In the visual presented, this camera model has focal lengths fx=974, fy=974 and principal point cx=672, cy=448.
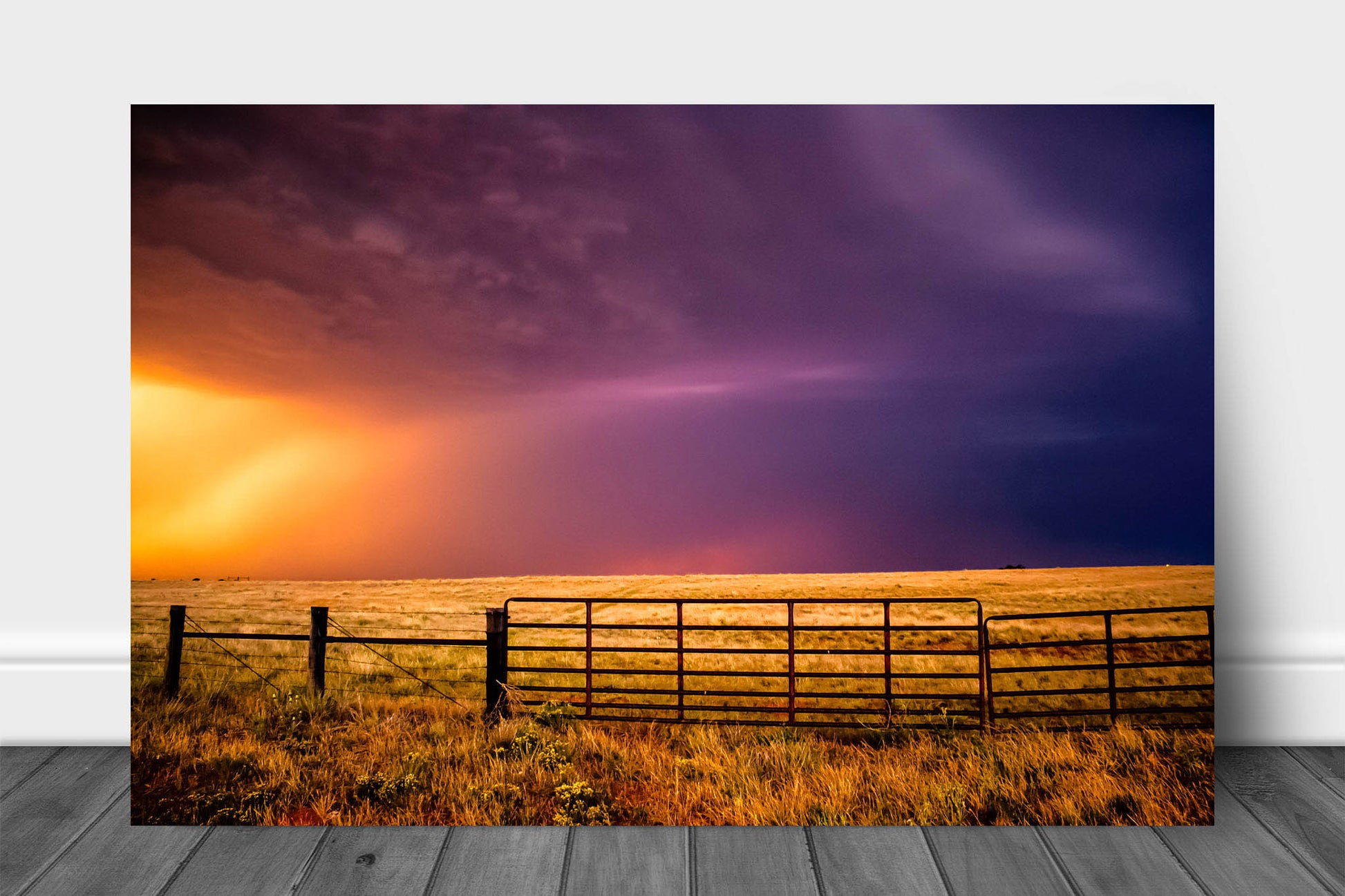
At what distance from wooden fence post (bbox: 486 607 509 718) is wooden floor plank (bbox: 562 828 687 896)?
49 cm

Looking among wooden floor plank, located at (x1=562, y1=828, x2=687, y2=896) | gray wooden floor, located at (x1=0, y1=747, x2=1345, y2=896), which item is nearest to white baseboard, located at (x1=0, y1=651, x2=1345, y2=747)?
gray wooden floor, located at (x1=0, y1=747, x2=1345, y2=896)

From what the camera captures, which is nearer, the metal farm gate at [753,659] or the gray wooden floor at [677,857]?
the gray wooden floor at [677,857]

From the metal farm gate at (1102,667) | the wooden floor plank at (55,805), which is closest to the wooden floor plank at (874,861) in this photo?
the metal farm gate at (1102,667)

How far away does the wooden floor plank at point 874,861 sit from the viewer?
→ 8.47 feet

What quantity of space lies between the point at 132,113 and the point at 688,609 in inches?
93.7

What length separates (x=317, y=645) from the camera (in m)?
3.20

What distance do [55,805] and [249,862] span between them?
0.85 meters

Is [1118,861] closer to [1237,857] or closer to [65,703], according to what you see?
[1237,857]

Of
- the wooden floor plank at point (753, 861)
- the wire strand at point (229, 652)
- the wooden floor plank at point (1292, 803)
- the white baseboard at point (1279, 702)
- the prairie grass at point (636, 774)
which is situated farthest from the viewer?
the white baseboard at point (1279, 702)

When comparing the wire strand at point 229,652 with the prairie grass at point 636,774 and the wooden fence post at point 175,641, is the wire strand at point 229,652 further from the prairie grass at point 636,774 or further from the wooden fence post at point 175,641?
the prairie grass at point 636,774

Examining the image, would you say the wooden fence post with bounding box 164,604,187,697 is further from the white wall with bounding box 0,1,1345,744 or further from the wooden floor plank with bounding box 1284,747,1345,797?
the wooden floor plank with bounding box 1284,747,1345,797

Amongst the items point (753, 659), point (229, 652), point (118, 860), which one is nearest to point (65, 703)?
point (229, 652)

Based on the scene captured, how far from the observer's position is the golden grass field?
297 cm
